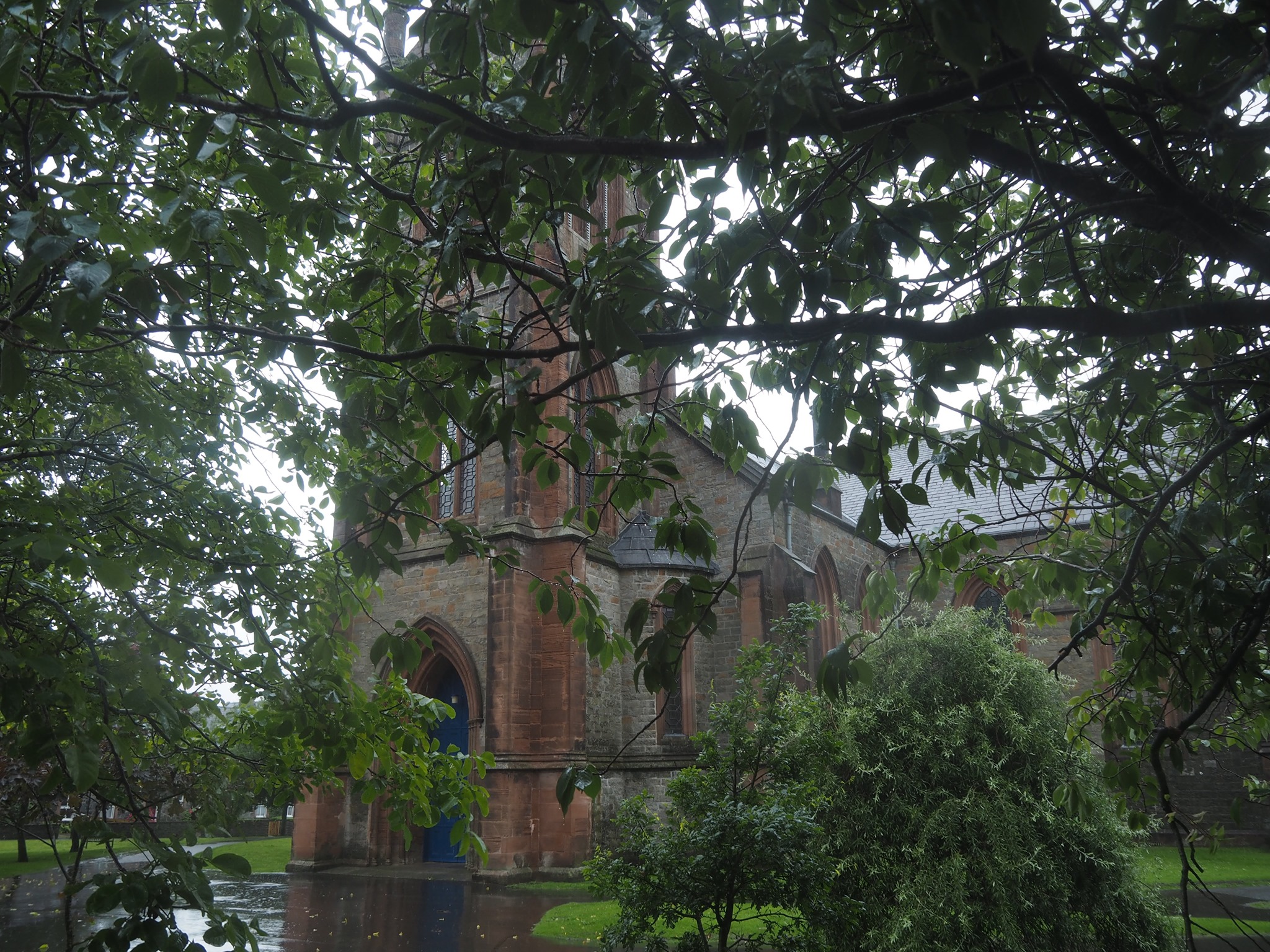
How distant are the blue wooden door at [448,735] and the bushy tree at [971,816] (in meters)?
10.2

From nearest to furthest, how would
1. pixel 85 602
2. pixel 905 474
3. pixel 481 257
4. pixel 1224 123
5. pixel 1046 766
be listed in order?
pixel 1224 123 → pixel 481 257 → pixel 85 602 → pixel 1046 766 → pixel 905 474

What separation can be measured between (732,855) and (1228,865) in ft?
53.6

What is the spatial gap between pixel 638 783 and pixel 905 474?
14.3m

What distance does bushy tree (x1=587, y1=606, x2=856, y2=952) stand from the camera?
229 inches

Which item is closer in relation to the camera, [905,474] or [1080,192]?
[1080,192]

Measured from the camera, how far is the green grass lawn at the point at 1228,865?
15.2m

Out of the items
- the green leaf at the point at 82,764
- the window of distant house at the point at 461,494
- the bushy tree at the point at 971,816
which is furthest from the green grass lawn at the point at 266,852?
the green leaf at the point at 82,764

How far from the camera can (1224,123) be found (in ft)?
8.89

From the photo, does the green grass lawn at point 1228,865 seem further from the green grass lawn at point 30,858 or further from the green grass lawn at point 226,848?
the green grass lawn at point 30,858

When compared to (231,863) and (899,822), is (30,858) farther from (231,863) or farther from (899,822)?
(231,863)

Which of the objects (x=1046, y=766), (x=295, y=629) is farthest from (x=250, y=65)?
(x=1046, y=766)

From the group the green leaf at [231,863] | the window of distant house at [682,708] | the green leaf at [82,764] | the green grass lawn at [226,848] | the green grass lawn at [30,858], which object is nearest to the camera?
the green leaf at [82,764]

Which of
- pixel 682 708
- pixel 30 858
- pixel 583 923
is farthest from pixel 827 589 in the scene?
pixel 30 858

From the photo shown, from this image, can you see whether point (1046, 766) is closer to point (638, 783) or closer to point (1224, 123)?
point (1224, 123)
